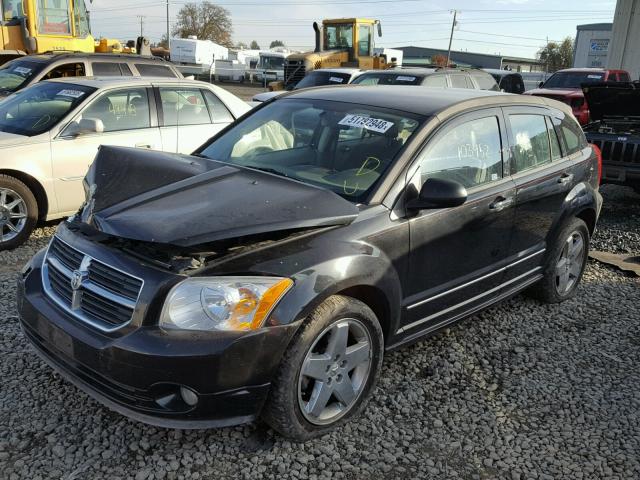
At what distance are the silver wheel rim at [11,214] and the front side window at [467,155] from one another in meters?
4.14

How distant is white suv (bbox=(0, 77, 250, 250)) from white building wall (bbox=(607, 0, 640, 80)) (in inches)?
660

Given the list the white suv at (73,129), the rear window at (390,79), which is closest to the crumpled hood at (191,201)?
the white suv at (73,129)

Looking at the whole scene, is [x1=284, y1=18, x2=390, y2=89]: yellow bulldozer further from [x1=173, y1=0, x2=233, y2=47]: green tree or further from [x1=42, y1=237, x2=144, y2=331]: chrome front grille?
[x1=173, y1=0, x2=233, y2=47]: green tree

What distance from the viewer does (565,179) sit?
178 inches

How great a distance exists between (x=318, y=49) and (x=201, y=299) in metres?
21.1

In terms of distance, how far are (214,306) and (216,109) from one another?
205 inches

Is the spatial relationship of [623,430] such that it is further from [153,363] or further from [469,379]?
[153,363]

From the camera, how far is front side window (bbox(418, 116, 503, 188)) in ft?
11.3

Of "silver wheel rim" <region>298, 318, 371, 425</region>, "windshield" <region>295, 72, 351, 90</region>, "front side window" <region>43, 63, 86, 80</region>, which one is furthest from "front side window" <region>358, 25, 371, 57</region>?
"silver wheel rim" <region>298, 318, 371, 425</region>

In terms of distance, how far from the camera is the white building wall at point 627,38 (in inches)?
732

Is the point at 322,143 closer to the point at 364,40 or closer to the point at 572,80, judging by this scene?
the point at 572,80

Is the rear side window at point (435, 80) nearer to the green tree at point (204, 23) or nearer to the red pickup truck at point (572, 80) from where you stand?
the red pickup truck at point (572, 80)

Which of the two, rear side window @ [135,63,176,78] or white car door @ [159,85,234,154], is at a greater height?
rear side window @ [135,63,176,78]

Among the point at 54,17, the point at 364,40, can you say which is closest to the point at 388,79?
the point at 54,17
